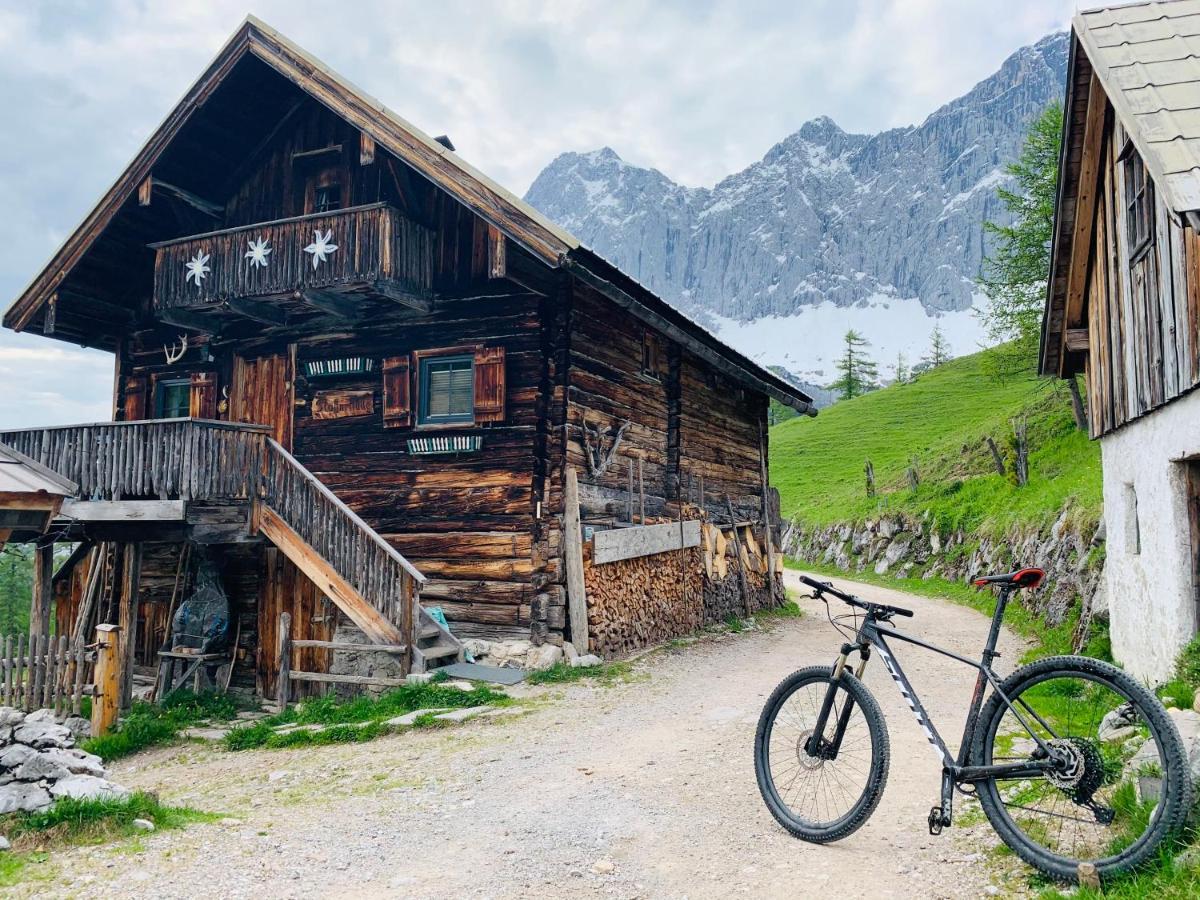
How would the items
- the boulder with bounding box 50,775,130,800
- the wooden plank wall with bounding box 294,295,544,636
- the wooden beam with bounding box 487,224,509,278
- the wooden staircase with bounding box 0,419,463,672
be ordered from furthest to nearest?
the wooden plank wall with bounding box 294,295,544,636 < the wooden beam with bounding box 487,224,509,278 < the wooden staircase with bounding box 0,419,463,672 < the boulder with bounding box 50,775,130,800

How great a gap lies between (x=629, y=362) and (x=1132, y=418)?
7785 mm

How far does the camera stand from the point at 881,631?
15.9ft

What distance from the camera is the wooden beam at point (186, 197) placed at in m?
13.9

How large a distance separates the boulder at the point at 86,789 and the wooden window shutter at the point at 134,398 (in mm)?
11035

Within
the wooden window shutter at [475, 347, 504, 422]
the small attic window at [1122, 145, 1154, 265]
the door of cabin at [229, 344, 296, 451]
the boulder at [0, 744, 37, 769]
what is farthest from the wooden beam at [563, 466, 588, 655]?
the small attic window at [1122, 145, 1154, 265]

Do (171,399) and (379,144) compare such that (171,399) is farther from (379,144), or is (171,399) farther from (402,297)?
(379,144)

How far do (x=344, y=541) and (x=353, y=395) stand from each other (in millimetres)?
3224

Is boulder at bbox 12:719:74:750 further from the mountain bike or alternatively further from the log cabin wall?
the log cabin wall

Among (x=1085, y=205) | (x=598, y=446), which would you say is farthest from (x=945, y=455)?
(x=1085, y=205)

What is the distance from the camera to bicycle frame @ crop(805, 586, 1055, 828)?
13.5 ft

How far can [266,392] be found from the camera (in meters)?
14.7

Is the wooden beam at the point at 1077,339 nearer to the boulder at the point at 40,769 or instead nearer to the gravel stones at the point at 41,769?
the gravel stones at the point at 41,769

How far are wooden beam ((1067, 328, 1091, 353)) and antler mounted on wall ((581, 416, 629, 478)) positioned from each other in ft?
20.9

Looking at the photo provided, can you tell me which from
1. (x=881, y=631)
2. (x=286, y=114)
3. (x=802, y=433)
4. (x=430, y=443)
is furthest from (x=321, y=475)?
(x=802, y=433)
